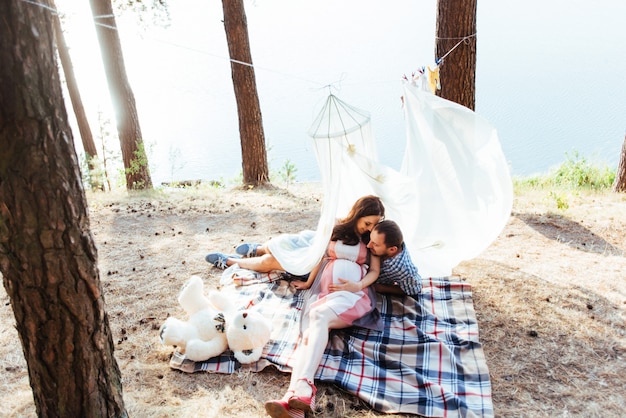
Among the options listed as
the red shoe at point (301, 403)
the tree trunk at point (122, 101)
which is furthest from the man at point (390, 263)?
the tree trunk at point (122, 101)

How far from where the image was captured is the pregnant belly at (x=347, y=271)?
263 centimetres

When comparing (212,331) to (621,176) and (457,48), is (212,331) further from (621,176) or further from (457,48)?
(621,176)

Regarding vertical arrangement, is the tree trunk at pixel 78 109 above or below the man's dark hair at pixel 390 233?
above

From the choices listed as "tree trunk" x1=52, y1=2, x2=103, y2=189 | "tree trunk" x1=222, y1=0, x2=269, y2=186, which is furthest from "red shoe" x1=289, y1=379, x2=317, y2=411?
"tree trunk" x1=52, y1=2, x2=103, y2=189

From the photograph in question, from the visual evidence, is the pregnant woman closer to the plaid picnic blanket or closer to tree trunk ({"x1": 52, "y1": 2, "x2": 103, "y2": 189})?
the plaid picnic blanket

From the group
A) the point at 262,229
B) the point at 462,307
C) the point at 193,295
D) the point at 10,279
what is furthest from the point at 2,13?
the point at 262,229

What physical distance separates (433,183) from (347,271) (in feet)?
2.62

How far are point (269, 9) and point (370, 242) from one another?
361 inches

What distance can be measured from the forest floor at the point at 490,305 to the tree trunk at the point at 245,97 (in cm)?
105

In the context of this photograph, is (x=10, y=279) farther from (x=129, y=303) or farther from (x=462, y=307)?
(x=462, y=307)

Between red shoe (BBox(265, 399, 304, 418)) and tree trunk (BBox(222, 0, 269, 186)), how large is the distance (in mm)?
4137

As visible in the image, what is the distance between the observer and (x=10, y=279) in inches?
59.1

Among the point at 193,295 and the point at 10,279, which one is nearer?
the point at 10,279

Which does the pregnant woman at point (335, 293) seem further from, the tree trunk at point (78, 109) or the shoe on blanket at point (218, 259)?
the tree trunk at point (78, 109)
